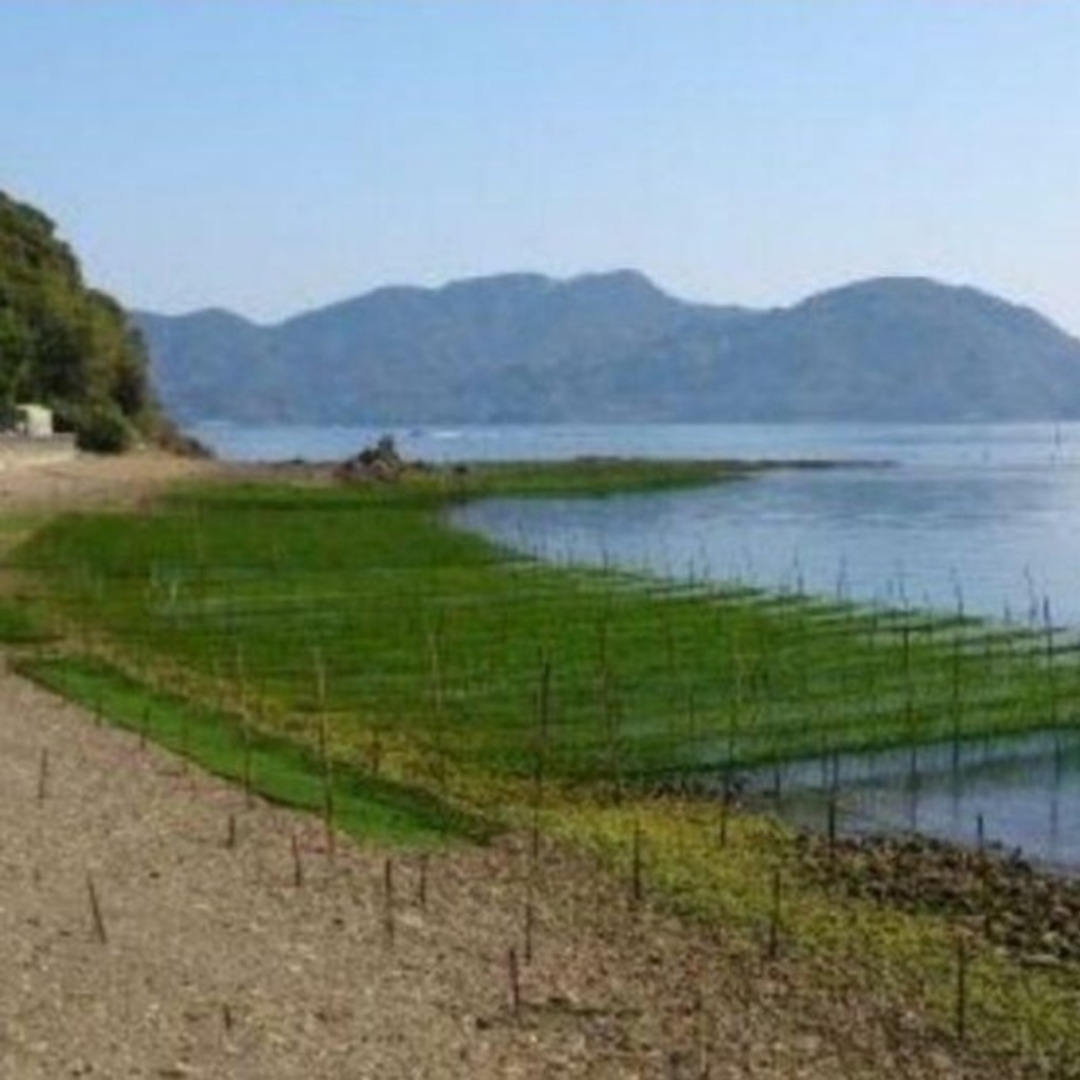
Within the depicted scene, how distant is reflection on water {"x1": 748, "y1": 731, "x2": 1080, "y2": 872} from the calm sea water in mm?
60

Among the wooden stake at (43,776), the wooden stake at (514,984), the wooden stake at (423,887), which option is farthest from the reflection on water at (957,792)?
the wooden stake at (514,984)

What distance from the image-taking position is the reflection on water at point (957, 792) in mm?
36688

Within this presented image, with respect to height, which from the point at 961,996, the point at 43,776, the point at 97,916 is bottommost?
the point at 961,996

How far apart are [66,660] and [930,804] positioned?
2049 cm

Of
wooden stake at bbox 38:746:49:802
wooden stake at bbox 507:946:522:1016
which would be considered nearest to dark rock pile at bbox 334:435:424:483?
wooden stake at bbox 38:746:49:802

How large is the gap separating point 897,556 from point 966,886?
70585mm

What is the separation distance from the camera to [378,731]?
42.6m

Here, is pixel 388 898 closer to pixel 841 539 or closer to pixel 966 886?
pixel 966 886

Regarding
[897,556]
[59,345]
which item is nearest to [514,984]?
[897,556]

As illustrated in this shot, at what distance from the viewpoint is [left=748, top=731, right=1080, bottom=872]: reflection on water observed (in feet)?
120

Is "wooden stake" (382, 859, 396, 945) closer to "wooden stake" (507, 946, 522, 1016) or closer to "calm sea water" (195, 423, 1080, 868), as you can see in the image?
"wooden stake" (507, 946, 522, 1016)

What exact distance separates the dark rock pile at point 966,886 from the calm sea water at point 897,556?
272 centimetres


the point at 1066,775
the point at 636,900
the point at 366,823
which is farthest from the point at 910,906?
the point at 1066,775

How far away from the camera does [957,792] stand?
132 ft
